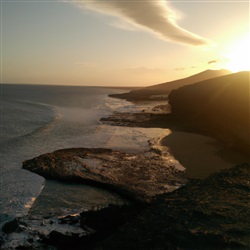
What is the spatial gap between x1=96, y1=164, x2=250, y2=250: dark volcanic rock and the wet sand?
3705 millimetres

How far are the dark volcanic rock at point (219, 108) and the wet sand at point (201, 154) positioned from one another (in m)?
1.73

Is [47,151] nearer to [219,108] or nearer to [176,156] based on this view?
[176,156]

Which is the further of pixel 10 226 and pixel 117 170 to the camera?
pixel 117 170

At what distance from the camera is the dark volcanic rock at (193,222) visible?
11.1m

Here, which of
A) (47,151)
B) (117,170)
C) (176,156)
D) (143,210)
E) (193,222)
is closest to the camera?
(193,222)

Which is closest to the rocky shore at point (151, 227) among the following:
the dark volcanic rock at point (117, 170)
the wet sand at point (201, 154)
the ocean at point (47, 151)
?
the ocean at point (47, 151)

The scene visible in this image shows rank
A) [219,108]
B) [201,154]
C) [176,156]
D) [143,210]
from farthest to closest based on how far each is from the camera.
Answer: [219,108] < [201,154] < [176,156] < [143,210]

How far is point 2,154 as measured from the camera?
1003 inches

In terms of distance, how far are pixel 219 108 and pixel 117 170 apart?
975 inches

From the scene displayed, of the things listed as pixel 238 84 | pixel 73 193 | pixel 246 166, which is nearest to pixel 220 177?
pixel 246 166

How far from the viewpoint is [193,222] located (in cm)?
1270

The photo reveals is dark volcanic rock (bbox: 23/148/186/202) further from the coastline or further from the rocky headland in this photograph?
the coastline

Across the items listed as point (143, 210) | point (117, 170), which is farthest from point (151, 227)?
point (117, 170)

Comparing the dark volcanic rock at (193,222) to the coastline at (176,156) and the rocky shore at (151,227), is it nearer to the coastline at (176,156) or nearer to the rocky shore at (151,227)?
the rocky shore at (151,227)
